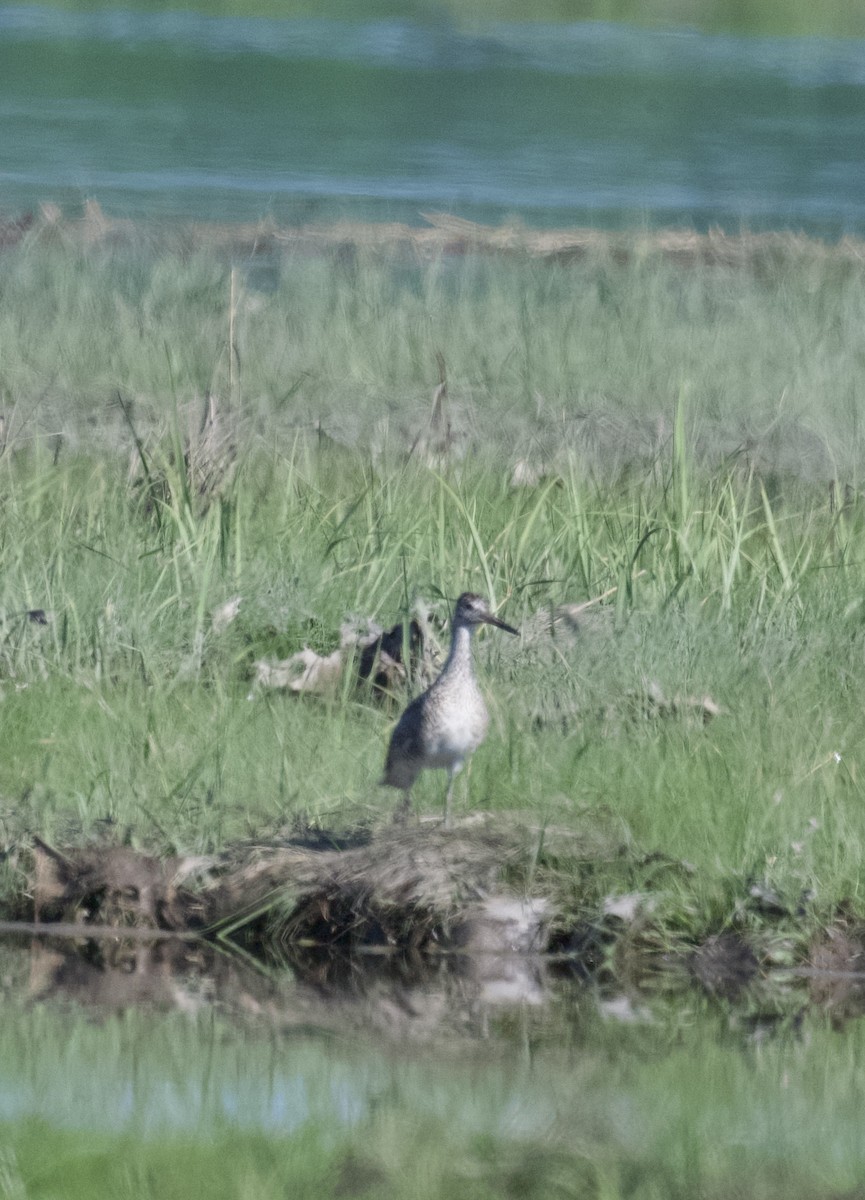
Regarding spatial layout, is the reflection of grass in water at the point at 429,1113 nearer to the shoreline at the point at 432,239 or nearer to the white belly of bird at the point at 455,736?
the white belly of bird at the point at 455,736

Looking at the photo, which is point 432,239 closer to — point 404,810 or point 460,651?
point 460,651

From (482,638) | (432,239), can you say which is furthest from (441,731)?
(432,239)

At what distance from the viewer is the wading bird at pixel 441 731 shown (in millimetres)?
5602

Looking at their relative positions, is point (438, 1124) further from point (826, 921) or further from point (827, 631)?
point (827, 631)

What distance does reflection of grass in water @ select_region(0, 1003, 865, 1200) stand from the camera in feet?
13.5

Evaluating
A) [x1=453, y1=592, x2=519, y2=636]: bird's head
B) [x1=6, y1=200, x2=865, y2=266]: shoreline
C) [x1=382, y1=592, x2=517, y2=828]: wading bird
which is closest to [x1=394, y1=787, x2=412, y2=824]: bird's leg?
[x1=382, y1=592, x2=517, y2=828]: wading bird

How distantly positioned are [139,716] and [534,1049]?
2205 millimetres

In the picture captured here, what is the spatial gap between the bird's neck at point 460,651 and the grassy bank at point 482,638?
382mm

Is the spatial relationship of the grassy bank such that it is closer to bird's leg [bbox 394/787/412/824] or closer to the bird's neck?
bird's leg [bbox 394/787/412/824]

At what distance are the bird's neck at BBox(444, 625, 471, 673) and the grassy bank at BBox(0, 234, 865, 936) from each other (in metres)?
0.38

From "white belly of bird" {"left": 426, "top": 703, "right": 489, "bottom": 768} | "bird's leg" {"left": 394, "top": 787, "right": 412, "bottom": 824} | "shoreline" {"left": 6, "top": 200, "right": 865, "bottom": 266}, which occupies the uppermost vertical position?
"shoreline" {"left": 6, "top": 200, "right": 865, "bottom": 266}

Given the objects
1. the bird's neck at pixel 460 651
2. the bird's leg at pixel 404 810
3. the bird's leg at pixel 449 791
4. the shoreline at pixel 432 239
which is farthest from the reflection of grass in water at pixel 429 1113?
the shoreline at pixel 432 239

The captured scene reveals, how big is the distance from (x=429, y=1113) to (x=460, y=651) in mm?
1713

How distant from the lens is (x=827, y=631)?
7441 millimetres
